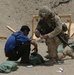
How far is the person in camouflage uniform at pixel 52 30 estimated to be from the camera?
9.02 m

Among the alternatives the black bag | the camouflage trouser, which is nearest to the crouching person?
the black bag

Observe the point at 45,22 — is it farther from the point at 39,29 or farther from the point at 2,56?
the point at 2,56

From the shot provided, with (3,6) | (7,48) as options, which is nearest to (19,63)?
(7,48)

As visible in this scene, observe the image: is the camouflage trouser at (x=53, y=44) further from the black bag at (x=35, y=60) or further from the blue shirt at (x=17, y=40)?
the blue shirt at (x=17, y=40)

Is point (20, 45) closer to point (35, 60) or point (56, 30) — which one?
point (35, 60)

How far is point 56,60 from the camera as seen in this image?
952 centimetres

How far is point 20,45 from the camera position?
29.5ft

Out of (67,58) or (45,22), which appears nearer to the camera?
(45,22)

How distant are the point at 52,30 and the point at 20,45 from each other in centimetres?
92

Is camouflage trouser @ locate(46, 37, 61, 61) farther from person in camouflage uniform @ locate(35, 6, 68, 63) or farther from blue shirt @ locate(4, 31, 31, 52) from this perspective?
blue shirt @ locate(4, 31, 31, 52)

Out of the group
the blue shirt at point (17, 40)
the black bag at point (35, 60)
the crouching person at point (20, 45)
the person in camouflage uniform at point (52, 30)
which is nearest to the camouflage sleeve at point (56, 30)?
Answer: the person in camouflage uniform at point (52, 30)

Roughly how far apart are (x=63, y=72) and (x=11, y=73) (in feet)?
3.99

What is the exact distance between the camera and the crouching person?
8.92 metres

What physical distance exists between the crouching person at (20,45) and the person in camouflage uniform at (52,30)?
16.0 inches
